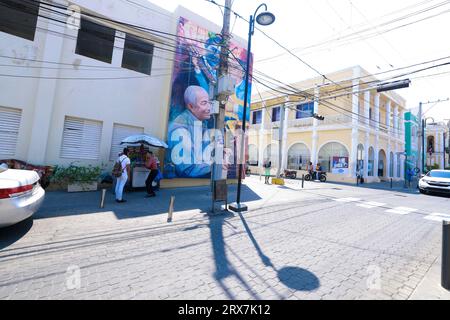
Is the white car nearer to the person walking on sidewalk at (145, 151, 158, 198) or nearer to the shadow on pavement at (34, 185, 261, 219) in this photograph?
the shadow on pavement at (34, 185, 261, 219)

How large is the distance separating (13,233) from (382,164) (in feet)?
106

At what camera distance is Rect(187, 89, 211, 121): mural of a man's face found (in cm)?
1195

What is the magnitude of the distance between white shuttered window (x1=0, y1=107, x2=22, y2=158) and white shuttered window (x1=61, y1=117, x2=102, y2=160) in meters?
1.49

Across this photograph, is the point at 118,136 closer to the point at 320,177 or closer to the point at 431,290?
the point at 431,290

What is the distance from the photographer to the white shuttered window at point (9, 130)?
802 centimetres

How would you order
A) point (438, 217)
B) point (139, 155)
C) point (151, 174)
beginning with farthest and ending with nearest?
point (139, 155) → point (151, 174) → point (438, 217)

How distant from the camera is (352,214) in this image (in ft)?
24.4

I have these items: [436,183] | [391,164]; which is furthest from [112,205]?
[391,164]

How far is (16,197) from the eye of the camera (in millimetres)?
3912

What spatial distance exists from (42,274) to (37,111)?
8.04 meters

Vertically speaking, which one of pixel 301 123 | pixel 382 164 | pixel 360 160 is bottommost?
pixel 360 160

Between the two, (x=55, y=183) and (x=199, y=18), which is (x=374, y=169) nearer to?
(x=199, y=18)

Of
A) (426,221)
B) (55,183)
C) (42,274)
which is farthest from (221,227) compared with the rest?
(55,183)

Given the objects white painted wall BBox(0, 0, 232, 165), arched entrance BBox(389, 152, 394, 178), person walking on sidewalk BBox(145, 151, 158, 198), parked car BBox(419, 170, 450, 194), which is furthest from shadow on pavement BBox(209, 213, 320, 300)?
arched entrance BBox(389, 152, 394, 178)
